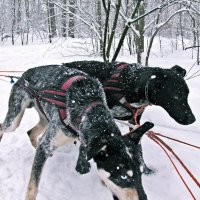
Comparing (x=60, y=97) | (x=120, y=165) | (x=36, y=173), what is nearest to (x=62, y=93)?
(x=60, y=97)

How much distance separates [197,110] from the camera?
5.00 meters

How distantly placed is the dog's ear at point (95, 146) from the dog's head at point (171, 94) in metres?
1.22

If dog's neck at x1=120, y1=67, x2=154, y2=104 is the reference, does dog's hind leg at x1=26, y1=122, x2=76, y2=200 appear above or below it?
below

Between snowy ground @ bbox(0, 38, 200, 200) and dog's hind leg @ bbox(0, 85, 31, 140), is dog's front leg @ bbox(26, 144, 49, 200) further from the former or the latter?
dog's hind leg @ bbox(0, 85, 31, 140)

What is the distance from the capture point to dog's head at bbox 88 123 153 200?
7.05 ft

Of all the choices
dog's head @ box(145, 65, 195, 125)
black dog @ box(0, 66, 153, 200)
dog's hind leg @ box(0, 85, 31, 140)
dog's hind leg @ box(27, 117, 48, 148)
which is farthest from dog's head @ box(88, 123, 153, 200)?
dog's hind leg @ box(27, 117, 48, 148)

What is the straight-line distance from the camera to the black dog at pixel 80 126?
220cm

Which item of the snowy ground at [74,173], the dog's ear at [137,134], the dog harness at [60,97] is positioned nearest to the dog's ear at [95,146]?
the dog's ear at [137,134]

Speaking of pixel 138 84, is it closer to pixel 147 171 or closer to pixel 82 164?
pixel 147 171

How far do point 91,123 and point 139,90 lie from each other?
1028mm

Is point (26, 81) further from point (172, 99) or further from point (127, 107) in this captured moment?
point (172, 99)

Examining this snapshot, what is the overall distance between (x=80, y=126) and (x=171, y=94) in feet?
3.64

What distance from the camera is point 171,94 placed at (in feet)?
Answer: 11.0

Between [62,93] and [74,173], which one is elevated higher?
[62,93]
